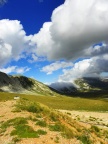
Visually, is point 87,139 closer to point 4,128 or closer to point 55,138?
point 55,138

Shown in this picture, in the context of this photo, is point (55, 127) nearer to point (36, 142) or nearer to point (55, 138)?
point (55, 138)

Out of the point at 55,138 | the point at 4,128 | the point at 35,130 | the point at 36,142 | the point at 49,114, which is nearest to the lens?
the point at 36,142

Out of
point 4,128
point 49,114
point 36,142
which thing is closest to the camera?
point 36,142

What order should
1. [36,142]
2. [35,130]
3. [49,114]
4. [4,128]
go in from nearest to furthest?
[36,142] → [35,130] → [4,128] → [49,114]

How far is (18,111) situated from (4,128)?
346 inches

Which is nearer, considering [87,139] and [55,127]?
[87,139]

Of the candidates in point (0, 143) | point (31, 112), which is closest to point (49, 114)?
point (31, 112)

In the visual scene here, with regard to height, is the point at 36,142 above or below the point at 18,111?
below

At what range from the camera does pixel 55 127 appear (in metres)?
29.0

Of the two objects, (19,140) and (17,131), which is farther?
(17,131)

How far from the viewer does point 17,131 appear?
1049 inches

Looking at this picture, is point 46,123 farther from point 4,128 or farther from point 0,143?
point 0,143

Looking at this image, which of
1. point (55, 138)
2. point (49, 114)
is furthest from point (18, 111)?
point (55, 138)

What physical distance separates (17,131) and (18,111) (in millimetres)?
11310
